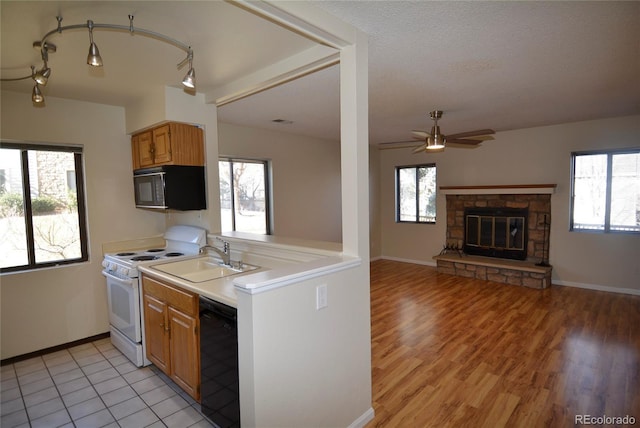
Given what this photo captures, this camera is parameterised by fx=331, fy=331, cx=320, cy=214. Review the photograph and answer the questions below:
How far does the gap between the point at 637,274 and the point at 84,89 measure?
7.02 metres

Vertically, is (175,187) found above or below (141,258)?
above

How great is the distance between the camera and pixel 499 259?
18.3 ft

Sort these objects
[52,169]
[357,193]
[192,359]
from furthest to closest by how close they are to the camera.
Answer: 1. [52,169]
2. [192,359]
3. [357,193]

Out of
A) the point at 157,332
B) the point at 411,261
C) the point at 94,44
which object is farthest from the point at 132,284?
the point at 411,261

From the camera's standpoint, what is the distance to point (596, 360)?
2891 millimetres

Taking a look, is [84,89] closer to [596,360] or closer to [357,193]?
[357,193]

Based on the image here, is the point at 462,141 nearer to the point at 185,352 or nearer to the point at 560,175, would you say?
the point at 560,175

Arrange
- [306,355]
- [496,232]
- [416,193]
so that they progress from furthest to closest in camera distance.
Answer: [416,193] → [496,232] → [306,355]

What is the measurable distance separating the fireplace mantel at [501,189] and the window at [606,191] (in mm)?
412

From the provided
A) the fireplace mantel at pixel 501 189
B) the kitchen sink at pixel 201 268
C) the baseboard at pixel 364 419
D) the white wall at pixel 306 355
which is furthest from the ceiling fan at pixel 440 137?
the baseboard at pixel 364 419

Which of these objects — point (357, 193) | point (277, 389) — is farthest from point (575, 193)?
point (277, 389)

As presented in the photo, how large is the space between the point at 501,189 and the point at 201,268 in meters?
4.91

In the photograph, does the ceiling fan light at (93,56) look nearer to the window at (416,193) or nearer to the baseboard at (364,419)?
the baseboard at (364,419)

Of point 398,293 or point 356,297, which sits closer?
point 356,297
